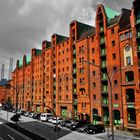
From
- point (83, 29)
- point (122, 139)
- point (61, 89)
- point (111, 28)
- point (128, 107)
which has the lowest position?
point (122, 139)

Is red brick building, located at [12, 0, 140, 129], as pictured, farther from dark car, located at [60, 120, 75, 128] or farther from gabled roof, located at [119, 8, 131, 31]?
dark car, located at [60, 120, 75, 128]

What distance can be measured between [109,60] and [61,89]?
25358 millimetres

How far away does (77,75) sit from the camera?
61.1 metres

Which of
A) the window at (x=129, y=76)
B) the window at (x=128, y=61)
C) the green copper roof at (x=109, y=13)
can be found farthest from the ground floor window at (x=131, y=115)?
the green copper roof at (x=109, y=13)

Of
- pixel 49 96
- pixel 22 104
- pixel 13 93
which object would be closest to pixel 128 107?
pixel 49 96

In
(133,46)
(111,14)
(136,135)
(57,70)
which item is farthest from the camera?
(57,70)

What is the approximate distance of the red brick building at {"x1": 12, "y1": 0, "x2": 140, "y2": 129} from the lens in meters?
43.5

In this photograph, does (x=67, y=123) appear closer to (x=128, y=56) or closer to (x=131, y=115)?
(x=131, y=115)

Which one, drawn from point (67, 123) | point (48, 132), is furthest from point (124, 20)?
point (48, 132)

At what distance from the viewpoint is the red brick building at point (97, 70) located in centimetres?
4350

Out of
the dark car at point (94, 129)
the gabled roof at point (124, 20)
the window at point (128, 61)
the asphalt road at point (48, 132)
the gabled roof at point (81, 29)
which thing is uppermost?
the gabled roof at point (81, 29)

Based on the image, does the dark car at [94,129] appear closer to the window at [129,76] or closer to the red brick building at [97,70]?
the red brick building at [97,70]

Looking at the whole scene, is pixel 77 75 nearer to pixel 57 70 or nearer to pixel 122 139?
pixel 57 70

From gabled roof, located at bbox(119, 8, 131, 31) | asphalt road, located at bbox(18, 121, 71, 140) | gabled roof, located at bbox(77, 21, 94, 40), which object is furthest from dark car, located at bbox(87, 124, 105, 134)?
gabled roof, located at bbox(77, 21, 94, 40)
